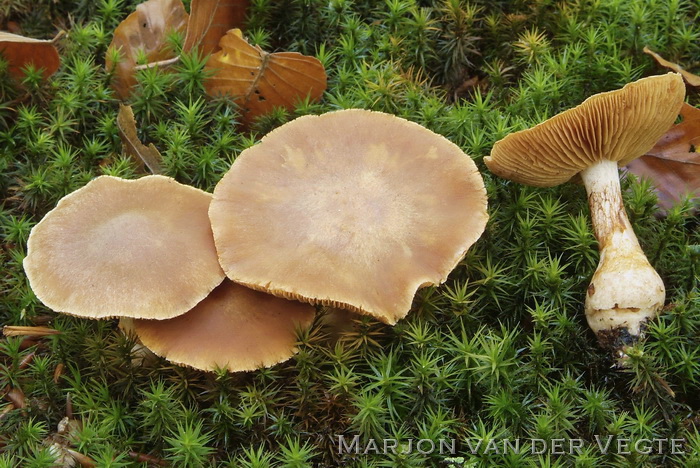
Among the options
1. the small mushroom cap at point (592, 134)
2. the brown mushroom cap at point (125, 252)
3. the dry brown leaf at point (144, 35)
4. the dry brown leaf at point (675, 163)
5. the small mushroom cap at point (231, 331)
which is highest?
the small mushroom cap at point (592, 134)

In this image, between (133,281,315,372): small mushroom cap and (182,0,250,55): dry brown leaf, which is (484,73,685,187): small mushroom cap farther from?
(182,0,250,55): dry brown leaf

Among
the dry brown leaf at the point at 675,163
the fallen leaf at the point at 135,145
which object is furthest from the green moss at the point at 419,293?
the dry brown leaf at the point at 675,163

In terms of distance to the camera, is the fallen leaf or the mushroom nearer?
the mushroom

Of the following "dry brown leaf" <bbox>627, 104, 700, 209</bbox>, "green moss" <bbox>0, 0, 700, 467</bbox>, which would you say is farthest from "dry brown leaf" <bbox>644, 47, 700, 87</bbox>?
"dry brown leaf" <bbox>627, 104, 700, 209</bbox>

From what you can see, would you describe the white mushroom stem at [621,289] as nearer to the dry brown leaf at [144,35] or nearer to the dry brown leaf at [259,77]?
the dry brown leaf at [259,77]

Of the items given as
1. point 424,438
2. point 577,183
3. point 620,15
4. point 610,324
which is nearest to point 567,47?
point 620,15
